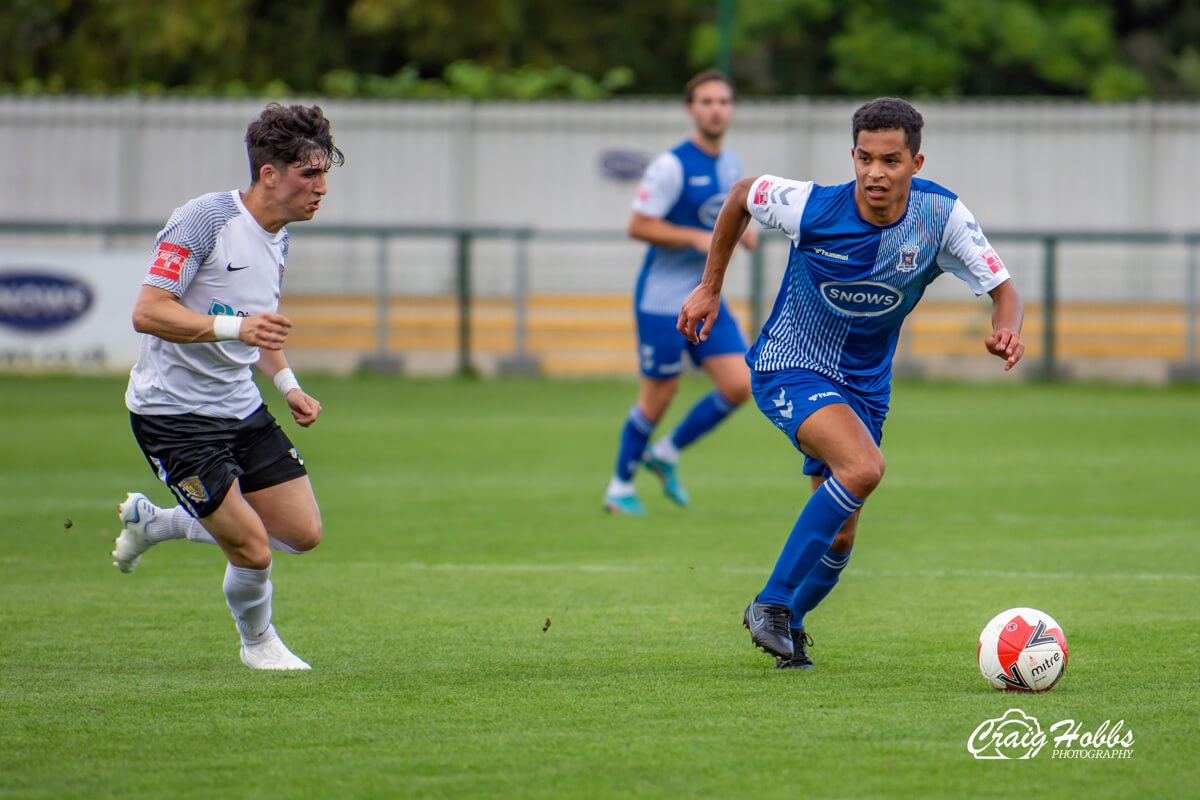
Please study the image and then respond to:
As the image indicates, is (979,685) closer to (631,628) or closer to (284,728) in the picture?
(631,628)

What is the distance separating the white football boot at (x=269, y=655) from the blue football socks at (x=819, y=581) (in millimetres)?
1745

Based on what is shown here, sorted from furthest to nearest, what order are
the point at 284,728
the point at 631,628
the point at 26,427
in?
1. the point at 26,427
2. the point at 631,628
3. the point at 284,728

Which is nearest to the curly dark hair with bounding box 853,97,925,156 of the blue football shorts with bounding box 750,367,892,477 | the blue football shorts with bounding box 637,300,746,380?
the blue football shorts with bounding box 750,367,892,477

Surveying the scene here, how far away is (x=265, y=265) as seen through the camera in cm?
520

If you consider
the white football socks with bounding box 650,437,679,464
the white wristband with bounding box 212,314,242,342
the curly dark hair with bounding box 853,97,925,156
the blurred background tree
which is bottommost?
the white football socks with bounding box 650,437,679,464

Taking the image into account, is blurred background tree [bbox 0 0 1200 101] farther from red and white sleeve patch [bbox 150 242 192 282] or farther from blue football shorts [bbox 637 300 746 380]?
red and white sleeve patch [bbox 150 242 192 282]

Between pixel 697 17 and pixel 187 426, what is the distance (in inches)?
1051

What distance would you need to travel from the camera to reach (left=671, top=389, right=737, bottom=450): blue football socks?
9.20 m

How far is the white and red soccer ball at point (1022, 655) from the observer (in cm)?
475

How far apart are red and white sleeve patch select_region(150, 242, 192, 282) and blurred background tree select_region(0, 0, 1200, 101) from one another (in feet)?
66.6

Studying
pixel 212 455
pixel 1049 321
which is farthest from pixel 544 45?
pixel 212 455

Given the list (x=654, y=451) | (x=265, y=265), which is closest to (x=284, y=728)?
(x=265, y=265)

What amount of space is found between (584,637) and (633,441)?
3.46 m

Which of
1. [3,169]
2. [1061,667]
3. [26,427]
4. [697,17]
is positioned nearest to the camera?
[1061,667]
